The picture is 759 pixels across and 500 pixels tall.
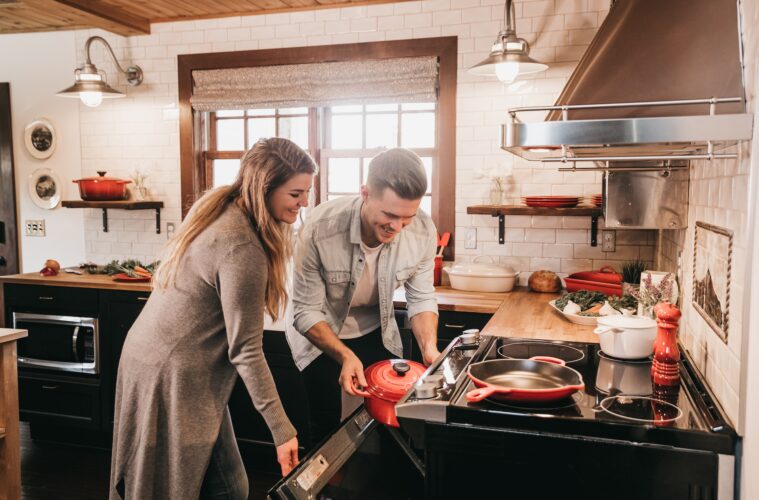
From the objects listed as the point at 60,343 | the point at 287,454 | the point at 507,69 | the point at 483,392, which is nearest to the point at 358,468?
the point at 287,454

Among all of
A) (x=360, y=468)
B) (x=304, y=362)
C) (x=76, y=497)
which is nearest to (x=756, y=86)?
(x=360, y=468)

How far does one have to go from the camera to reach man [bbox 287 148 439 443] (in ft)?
7.86

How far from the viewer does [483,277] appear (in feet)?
12.0

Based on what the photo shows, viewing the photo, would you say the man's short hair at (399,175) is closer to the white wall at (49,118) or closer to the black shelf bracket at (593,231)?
the black shelf bracket at (593,231)

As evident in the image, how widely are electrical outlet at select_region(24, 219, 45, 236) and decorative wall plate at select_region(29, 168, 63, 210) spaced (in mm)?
135

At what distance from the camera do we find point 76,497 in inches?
124

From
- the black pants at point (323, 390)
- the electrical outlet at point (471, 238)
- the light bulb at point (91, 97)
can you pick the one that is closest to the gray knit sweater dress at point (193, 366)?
the black pants at point (323, 390)

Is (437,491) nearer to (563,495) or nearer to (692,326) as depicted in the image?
(563,495)

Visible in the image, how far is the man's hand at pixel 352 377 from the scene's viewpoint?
1902 millimetres

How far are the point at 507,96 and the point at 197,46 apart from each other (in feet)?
7.31

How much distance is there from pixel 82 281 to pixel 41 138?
1566 millimetres

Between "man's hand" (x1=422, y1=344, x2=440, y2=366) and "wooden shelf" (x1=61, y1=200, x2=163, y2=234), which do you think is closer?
"man's hand" (x1=422, y1=344, x2=440, y2=366)

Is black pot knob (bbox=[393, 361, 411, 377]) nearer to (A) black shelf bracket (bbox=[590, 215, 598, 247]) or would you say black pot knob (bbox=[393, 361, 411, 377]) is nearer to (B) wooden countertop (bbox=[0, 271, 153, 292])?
(A) black shelf bracket (bbox=[590, 215, 598, 247])

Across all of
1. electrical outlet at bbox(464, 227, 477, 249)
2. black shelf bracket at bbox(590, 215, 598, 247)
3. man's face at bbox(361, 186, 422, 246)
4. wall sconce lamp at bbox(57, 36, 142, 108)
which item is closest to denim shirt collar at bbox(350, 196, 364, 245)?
man's face at bbox(361, 186, 422, 246)
